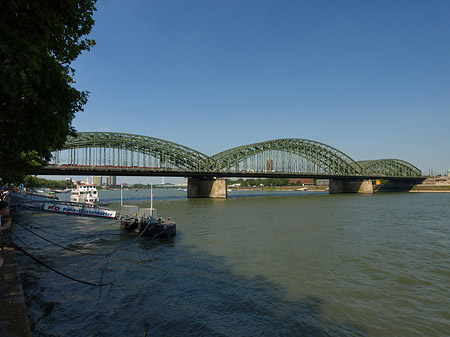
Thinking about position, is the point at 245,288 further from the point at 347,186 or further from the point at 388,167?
the point at 388,167

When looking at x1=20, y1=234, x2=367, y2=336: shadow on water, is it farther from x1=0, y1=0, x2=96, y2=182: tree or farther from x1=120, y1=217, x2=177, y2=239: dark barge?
x1=120, y1=217, x2=177, y2=239: dark barge

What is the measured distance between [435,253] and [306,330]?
15.7 m

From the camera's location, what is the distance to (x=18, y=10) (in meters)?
7.08

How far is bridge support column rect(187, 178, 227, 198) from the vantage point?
3903 inches

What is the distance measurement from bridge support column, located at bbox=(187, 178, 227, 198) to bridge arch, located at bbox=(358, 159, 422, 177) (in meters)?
101

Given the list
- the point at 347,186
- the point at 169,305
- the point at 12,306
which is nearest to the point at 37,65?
the point at 12,306

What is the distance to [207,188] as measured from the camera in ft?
341

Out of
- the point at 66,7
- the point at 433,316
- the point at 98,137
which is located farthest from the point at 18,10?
the point at 98,137

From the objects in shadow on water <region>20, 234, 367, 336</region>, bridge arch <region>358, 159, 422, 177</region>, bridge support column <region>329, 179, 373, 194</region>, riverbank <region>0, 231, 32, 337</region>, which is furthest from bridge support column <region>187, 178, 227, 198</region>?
bridge arch <region>358, 159, 422, 177</region>

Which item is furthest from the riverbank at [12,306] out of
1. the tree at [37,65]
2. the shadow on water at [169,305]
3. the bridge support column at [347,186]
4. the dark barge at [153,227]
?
the bridge support column at [347,186]

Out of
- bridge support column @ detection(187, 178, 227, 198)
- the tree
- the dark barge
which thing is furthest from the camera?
bridge support column @ detection(187, 178, 227, 198)

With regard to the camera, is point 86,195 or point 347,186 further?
point 347,186

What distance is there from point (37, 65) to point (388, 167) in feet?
673

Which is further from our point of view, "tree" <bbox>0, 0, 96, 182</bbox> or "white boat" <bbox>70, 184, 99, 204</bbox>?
"white boat" <bbox>70, 184, 99, 204</bbox>
